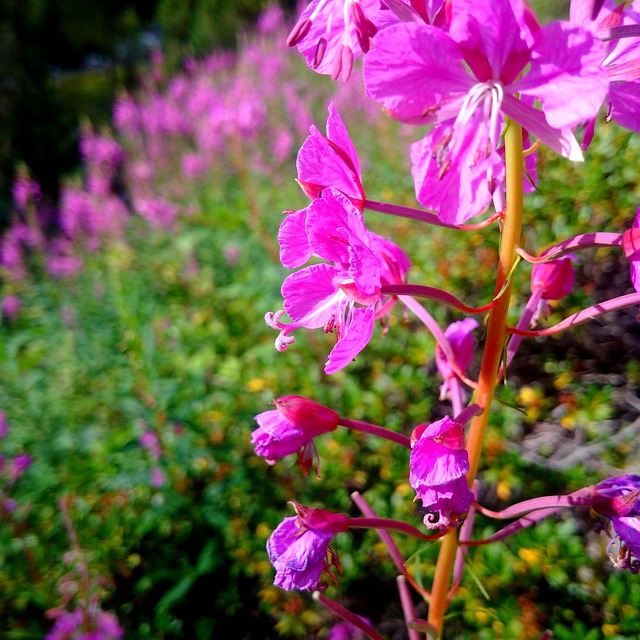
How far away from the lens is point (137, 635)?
2375 millimetres

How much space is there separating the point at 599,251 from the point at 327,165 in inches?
90.2

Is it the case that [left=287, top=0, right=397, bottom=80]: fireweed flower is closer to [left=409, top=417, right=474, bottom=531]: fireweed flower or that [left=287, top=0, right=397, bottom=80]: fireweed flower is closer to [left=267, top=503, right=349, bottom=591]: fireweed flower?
[left=409, top=417, right=474, bottom=531]: fireweed flower

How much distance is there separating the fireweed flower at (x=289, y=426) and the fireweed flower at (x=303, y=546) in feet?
0.38

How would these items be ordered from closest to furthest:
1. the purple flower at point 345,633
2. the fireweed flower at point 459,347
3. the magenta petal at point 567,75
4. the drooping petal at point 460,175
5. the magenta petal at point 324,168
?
the magenta petal at point 567,75 < the drooping petal at point 460,175 < the magenta petal at point 324,168 < the fireweed flower at point 459,347 < the purple flower at point 345,633

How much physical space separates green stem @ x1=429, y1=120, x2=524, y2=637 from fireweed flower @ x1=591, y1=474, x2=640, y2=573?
0.22 m

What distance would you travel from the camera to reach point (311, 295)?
0.92 m

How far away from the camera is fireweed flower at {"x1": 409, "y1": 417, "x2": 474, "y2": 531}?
2.64ft

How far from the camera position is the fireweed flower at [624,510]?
0.90 metres

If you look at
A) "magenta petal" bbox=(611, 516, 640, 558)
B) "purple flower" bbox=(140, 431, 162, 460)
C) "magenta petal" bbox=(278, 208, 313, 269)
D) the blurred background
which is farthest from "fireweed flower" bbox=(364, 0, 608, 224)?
"purple flower" bbox=(140, 431, 162, 460)

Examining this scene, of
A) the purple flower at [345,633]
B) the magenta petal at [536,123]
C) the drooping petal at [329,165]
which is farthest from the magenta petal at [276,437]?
the purple flower at [345,633]

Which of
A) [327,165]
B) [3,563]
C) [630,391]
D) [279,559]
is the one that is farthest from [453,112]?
[3,563]

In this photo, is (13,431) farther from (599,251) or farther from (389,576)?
(599,251)

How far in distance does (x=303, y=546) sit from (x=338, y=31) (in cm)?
91

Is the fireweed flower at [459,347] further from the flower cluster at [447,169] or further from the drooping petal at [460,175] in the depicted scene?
the drooping petal at [460,175]
